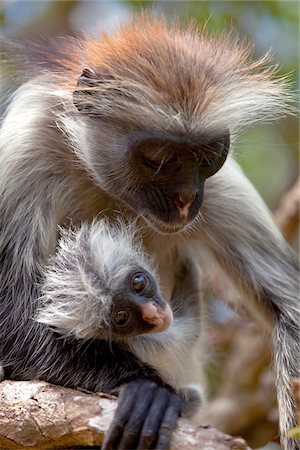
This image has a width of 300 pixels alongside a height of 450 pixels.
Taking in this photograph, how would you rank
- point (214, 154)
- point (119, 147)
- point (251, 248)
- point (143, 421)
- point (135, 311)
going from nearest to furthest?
point (143, 421) → point (135, 311) → point (214, 154) → point (119, 147) → point (251, 248)

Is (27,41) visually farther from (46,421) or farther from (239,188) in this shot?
(46,421)

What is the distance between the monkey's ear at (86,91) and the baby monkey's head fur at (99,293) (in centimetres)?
60

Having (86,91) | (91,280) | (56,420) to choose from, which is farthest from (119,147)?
(56,420)

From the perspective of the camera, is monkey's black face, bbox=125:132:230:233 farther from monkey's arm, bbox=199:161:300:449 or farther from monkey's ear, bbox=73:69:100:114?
monkey's arm, bbox=199:161:300:449

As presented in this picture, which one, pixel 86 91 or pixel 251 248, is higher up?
pixel 86 91

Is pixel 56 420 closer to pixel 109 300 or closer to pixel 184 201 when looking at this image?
pixel 109 300

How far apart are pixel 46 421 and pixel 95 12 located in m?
4.37

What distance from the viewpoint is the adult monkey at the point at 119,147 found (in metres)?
3.98

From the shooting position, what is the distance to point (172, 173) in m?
3.98

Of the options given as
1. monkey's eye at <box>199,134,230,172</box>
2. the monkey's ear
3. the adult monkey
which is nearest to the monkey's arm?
the adult monkey

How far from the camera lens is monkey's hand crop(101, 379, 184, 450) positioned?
3215mm

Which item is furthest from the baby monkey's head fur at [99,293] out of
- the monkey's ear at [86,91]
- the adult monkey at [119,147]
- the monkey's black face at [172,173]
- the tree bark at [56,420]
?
the monkey's ear at [86,91]

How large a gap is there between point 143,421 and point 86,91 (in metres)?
1.58

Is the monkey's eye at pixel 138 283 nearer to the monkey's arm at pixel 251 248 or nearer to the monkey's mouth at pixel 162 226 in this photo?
the monkey's mouth at pixel 162 226
